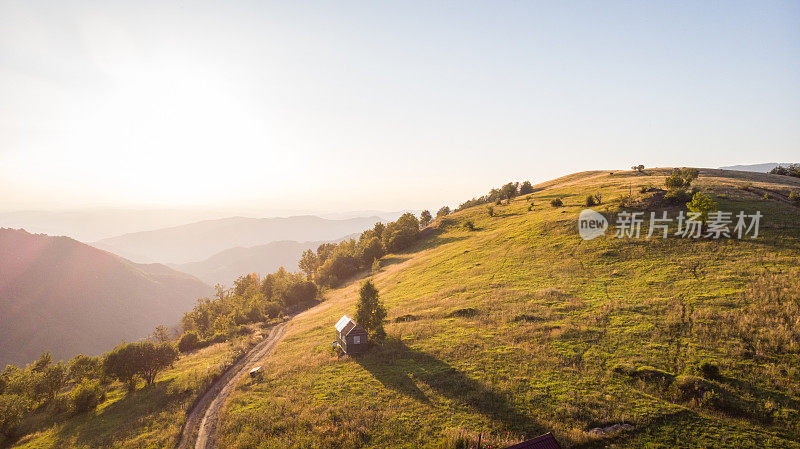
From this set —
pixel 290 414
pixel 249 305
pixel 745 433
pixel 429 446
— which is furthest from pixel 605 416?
pixel 249 305

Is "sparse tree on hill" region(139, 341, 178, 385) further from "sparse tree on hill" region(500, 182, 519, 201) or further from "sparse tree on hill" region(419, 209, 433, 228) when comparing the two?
"sparse tree on hill" region(500, 182, 519, 201)

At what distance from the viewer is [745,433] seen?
18953 millimetres

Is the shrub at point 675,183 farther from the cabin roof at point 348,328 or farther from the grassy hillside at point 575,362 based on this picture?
the cabin roof at point 348,328

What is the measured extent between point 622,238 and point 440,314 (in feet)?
126

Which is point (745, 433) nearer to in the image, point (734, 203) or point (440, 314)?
point (440, 314)

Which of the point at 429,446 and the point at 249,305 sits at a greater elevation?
the point at 429,446

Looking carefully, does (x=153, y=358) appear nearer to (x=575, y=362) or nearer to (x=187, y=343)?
(x=187, y=343)

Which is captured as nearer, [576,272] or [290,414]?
[290,414]

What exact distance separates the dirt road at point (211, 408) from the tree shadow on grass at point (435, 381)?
50.5 ft

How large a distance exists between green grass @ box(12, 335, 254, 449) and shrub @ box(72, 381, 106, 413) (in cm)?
86

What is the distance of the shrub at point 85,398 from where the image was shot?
120ft

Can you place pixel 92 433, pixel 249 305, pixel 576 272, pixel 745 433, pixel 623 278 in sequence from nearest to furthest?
pixel 745 433, pixel 92 433, pixel 623 278, pixel 576 272, pixel 249 305

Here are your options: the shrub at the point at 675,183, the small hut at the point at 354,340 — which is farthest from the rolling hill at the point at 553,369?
the shrub at the point at 675,183

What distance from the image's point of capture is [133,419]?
1244 inches
